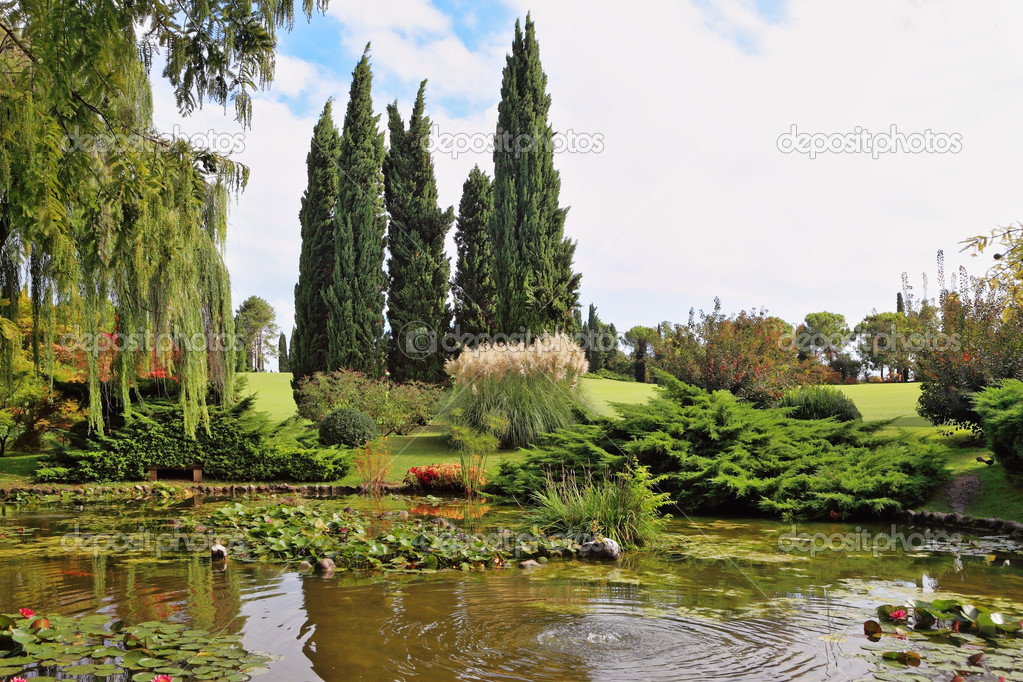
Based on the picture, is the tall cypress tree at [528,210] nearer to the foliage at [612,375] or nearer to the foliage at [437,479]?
the foliage at [437,479]

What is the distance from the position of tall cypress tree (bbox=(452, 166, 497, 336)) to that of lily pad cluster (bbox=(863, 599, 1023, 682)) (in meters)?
17.8

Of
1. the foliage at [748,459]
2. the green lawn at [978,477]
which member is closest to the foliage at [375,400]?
the foliage at [748,459]

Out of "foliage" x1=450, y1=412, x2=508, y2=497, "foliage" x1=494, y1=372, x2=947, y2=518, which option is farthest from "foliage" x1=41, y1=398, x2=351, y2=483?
"foliage" x1=494, y1=372, x2=947, y2=518

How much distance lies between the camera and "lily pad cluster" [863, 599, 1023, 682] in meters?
3.42

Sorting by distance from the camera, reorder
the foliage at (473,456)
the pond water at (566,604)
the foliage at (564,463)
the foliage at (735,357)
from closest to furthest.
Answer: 1. the pond water at (566,604)
2. the foliage at (564,463)
3. the foliage at (473,456)
4. the foliage at (735,357)

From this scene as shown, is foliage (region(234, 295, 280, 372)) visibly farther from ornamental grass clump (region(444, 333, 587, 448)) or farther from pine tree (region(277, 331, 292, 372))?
ornamental grass clump (region(444, 333, 587, 448))

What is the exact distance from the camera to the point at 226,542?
6.58 m

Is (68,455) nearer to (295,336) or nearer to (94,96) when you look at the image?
(94,96)

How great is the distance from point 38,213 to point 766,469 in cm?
765

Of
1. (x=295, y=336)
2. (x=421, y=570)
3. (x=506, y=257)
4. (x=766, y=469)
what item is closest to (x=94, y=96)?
(x=421, y=570)

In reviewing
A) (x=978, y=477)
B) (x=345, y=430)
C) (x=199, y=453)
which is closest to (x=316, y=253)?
(x=345, y=430)

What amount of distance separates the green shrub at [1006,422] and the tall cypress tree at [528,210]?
11.5 meters

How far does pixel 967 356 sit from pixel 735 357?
13.4 ft

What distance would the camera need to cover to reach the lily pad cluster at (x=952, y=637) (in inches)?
135
